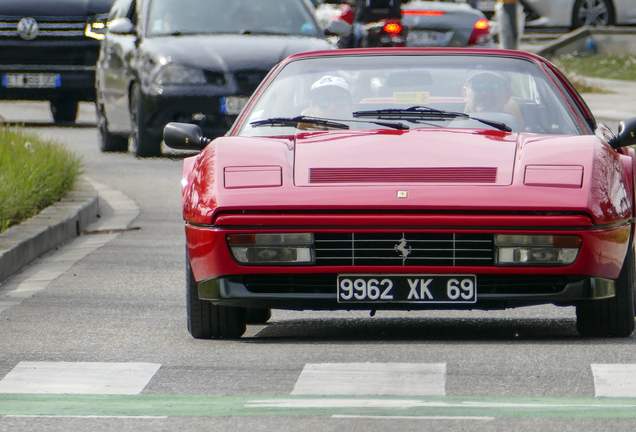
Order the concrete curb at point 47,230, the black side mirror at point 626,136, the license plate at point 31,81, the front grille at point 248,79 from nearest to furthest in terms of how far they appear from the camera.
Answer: the black side mirror at point 626,136
the concrete curb at point 47,230
the front grille at point 248,79
the license plate at point 31,81

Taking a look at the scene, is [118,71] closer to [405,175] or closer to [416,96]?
[416,96]

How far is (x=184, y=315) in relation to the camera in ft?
23.4

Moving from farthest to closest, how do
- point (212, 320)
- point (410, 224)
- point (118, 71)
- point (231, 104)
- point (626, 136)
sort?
point (118, 71) < point (231, 104) < point (626, 136) < point (212, 320) < point (410, 224)

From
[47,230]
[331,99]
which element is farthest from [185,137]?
[47,230]

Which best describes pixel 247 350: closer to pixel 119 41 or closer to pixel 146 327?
pixel 146 327

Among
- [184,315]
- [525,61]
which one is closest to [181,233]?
[184,315]

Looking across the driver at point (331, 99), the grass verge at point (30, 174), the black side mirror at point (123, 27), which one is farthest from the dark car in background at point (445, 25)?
the driver at point (331, 99)

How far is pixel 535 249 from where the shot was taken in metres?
5.74

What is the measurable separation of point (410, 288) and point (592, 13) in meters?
21.7

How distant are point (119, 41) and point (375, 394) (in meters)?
10.8

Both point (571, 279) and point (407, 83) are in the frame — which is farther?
point (407, 83)

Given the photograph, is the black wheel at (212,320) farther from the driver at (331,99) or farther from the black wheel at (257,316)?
the driver at (331,99)

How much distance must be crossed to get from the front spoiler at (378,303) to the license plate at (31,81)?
1283 centimetres

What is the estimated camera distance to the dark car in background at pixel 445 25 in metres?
19.2
